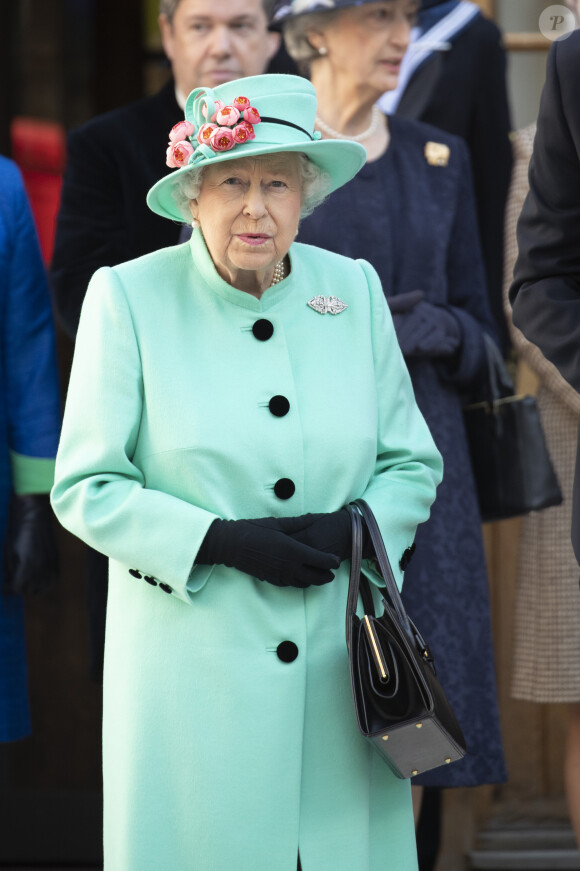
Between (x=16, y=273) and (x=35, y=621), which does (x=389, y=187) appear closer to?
(x=16, y=273)

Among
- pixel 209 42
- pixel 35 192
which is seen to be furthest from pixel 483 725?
pixel 35 192

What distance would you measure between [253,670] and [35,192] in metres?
2.58

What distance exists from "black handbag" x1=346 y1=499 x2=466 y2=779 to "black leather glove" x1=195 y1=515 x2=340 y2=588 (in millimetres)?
89

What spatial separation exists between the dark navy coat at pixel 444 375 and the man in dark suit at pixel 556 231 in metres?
0.75

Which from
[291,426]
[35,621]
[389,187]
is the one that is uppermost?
[389,187]

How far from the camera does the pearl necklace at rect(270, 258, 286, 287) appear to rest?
278 cm

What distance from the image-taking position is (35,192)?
15.4 ft

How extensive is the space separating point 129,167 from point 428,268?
848 millimetres

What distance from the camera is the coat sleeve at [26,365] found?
3.67 metres

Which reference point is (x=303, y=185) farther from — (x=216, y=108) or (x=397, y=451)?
(x=397, y=451)

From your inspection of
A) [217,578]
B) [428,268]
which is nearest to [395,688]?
[217,578]

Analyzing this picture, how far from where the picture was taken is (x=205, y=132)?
2.58m

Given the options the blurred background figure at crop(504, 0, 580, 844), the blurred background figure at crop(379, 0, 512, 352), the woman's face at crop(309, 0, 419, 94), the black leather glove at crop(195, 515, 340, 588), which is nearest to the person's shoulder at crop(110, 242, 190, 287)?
the black leather glove at crop(195, 515, 340, 588)

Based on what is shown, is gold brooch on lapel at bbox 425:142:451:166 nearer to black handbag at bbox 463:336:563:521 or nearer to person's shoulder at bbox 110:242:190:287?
black handbag at bbox 463:336:563:521
